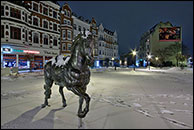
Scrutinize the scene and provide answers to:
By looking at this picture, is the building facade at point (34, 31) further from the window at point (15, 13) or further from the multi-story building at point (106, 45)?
the multi-story building at point (106, 45)

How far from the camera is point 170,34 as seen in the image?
34906 mm

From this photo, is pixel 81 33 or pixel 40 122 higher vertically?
pixel 81 33

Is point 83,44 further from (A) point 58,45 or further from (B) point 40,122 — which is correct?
(A) point 58,45

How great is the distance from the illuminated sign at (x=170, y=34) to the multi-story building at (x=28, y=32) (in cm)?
3189

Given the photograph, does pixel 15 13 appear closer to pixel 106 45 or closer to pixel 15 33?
pixel 15 33

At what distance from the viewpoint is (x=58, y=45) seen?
22.0 metres

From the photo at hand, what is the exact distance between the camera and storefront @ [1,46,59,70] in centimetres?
1461

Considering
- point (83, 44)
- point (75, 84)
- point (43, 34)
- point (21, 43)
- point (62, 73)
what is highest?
point (43, 34)

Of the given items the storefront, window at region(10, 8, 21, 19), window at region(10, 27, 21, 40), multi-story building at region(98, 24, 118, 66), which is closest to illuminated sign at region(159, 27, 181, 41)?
multi-story building at region(98, 24, 118, 66)

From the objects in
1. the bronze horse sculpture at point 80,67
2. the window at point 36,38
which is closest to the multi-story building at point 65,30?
the window at point 36,38

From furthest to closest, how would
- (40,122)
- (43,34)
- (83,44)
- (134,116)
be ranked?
(43,34) < (134,116) < (40,122) < (83,44)

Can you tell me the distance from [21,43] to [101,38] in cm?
2551

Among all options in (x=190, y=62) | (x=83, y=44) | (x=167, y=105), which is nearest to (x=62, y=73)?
(x=83, y=44)

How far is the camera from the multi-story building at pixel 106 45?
3688 cm
